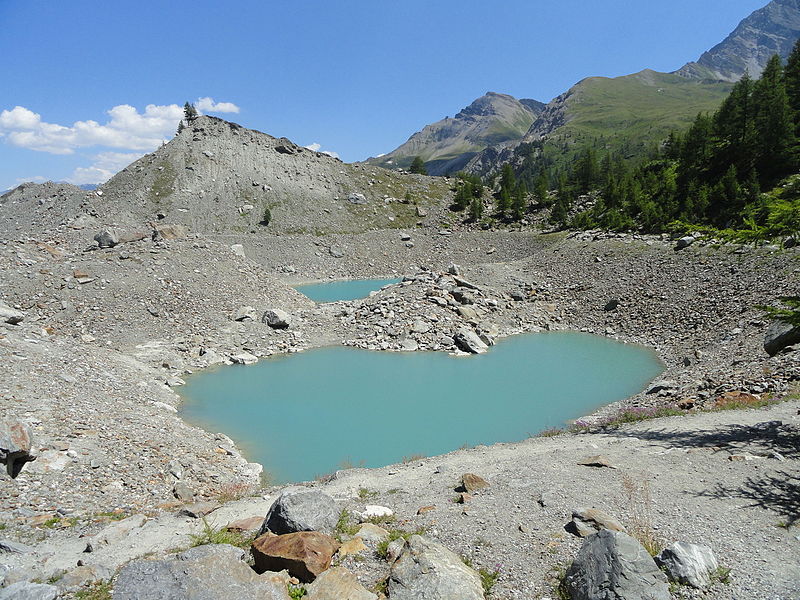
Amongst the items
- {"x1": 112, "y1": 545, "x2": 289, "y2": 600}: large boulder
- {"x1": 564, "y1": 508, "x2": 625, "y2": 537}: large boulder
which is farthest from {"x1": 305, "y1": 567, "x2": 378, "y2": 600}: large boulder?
{"x1": 564, "y1": 508, "x2": 625, "y2": 537}: large boulder

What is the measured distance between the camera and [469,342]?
28.9 m

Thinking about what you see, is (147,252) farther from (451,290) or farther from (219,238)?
(219,238)

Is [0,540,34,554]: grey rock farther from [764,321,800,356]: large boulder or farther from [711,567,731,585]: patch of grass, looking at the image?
[764,321,800,356]: large boulder

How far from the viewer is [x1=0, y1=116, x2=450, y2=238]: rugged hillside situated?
67.9m

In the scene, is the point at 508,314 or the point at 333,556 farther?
the point at 508,314

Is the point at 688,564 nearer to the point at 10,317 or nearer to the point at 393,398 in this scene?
the point at 393,398

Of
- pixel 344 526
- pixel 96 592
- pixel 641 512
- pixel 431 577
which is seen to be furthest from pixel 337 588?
pixel 641 512

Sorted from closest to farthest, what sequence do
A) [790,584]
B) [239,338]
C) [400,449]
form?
[790,584]
[400,449]
[239,338]

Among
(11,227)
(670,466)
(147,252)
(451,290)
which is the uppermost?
(11,227)

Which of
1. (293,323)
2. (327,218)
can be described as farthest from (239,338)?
(327,218)

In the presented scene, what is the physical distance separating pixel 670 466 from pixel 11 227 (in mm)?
77897

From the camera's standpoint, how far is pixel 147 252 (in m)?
32.5

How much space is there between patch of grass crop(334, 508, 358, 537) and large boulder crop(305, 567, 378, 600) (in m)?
1.34

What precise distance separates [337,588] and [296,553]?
2.58 ft
